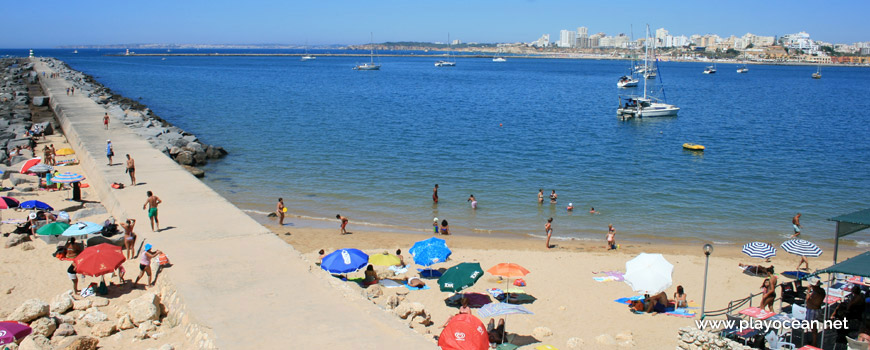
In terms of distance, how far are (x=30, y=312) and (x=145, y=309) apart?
76.0 inches

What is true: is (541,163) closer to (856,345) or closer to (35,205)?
(35,205)

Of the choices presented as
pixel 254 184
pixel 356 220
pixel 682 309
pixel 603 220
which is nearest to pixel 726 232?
pixel 603 220

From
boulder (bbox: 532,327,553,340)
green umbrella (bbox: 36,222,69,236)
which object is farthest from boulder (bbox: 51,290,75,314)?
boulder (bbox: 532,327,553,340)

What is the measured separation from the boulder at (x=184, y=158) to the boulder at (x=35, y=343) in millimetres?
21154

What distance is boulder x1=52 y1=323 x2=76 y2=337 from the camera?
37.3 ft

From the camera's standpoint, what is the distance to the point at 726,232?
74.5 feet

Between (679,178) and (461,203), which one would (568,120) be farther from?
(461,203)

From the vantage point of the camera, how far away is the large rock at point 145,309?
11.9 m

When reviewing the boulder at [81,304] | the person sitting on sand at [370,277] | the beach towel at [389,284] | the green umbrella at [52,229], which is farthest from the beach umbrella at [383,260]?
the green umbrella at [52,229]

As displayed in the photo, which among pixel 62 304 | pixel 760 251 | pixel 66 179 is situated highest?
pixel 66 179

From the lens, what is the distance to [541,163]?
34.4 meters

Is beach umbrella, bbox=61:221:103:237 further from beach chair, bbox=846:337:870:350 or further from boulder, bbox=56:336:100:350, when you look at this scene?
beach chair, bbox=846:337:870:350

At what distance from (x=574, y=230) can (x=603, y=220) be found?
69.4 inches

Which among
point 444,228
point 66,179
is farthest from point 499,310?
point 66,179
